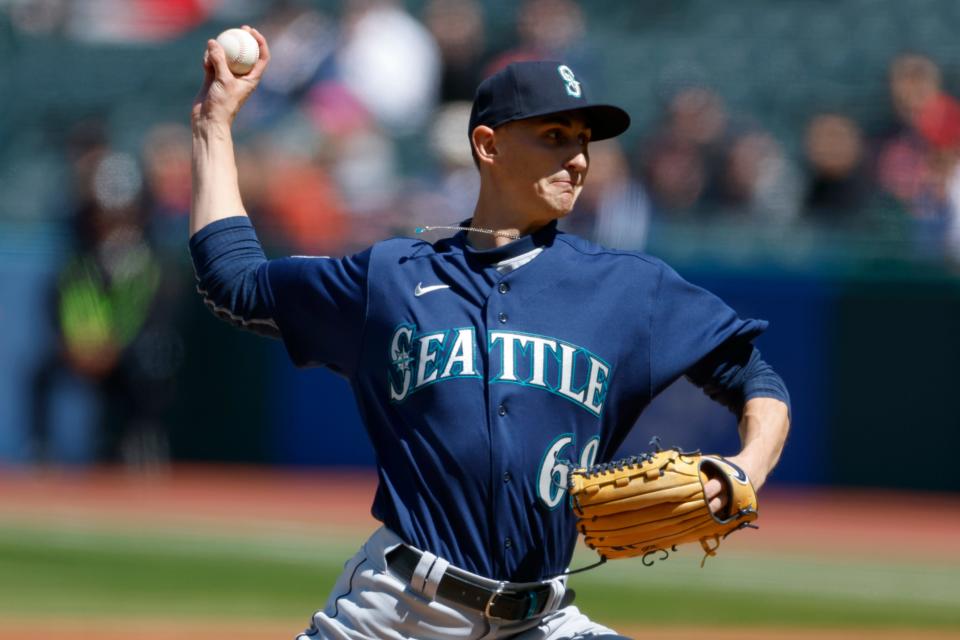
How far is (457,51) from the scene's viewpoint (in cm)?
1436

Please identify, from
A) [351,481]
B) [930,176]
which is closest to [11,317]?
[351,481]

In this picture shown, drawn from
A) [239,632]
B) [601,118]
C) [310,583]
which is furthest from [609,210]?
[601,118]

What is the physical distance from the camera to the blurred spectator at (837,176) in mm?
12484

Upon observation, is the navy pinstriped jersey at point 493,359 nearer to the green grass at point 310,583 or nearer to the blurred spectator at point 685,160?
the green grass at point 310,583

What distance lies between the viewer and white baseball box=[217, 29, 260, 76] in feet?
13.2

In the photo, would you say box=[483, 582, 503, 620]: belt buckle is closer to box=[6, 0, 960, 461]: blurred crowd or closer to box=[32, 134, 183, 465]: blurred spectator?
box=[6, 0, 960, 461]: blurred crowd

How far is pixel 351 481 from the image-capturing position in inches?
497

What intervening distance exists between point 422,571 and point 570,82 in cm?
116

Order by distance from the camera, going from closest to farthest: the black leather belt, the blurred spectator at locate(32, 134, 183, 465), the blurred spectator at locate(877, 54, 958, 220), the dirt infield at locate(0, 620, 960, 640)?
the black leather belt → the dirt infield at locate(0, 620, 960, 640) → the blurred spectator at locate(877, 54, 958, 220) → the blurred spectator at locate(32, 134, 183, 465)

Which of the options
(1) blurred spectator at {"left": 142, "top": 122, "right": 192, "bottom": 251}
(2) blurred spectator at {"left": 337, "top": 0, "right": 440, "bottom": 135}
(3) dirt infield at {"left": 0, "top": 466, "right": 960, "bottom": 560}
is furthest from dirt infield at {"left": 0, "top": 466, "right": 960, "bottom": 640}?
(2) blurred spectator at {"left": 337, "top": 0, "right": 440, "bottom": 135}

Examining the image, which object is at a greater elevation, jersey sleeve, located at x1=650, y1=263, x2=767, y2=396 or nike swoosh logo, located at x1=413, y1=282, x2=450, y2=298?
nike swoosh logo, located at x1=413, y1=282, x2=450, y2=298

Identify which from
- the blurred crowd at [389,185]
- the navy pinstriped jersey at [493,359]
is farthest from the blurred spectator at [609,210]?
the navy pinstriped jersey at [493,359]

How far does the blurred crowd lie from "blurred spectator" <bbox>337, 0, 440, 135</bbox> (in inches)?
0.8

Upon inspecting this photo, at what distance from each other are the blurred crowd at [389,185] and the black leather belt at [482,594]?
8.47m
